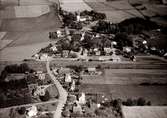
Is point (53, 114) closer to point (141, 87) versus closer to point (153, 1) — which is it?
point (141, 87)

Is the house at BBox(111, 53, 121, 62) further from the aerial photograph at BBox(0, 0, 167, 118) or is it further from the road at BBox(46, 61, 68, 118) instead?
the road at BBox(46, 61, 68, 118)

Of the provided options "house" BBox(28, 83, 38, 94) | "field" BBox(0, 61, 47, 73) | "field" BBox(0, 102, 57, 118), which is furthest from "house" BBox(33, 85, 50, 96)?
"field" BBox(0, 61, 47, 73)

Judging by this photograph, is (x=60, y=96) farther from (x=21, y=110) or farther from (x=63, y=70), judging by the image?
(x=63, y=70)

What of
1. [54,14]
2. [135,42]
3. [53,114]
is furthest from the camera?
[54,14]

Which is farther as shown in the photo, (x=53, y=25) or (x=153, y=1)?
(x=153, y=1)

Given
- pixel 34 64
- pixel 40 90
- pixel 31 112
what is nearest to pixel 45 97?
pixel 40 90

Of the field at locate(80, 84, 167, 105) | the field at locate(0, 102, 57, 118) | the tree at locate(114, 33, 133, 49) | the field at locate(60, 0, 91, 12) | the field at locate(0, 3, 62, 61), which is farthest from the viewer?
the field at locate(60, 0, 91, 12)

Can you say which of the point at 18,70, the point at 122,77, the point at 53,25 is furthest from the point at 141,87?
the point at 53,25
